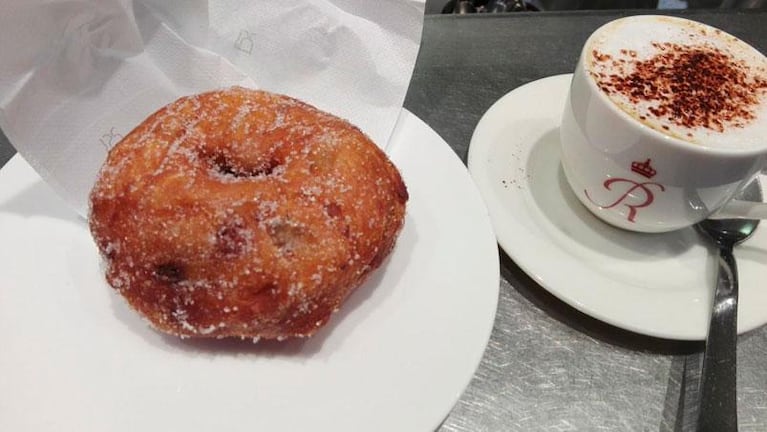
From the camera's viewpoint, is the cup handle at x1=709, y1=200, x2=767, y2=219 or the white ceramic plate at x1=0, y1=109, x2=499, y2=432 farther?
the cup handle at x1=709, y1=200, x2=767, y2=219

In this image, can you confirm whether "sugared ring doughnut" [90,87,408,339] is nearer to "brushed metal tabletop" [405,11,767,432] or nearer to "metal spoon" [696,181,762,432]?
"brushed metal tabletop" [405,11,767,432]

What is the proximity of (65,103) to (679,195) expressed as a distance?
3.21ft

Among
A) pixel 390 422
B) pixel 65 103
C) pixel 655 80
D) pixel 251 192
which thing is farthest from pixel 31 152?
pixel 655 80

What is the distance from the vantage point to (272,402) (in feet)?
2.42

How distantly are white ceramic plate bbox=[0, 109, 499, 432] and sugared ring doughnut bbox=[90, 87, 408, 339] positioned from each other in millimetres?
48

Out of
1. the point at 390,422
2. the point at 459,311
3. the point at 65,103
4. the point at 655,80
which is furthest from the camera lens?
the point at 655,80

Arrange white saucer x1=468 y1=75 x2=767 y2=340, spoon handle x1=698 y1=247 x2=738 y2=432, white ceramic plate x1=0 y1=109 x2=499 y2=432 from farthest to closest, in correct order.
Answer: white saucer x1=468 y1=75 x2=767 y2=340
spoon handle x1=698 y1=247 x2=738 y2=432
white ceramic plate x1=0 y1=109 x2=499 y2=432

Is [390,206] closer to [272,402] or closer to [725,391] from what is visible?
[272,402]

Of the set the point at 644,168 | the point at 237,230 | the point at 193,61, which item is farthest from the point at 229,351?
the point at 644,168

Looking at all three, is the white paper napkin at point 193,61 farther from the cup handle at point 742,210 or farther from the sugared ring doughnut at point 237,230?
the cup handle at point 742,210

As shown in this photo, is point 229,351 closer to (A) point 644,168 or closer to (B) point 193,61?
(B) point 193,61

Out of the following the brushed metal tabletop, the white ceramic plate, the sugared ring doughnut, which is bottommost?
the brushed metal tabletop

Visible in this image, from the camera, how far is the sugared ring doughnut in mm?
753

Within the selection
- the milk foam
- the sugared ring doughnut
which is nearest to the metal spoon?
the milk foam
